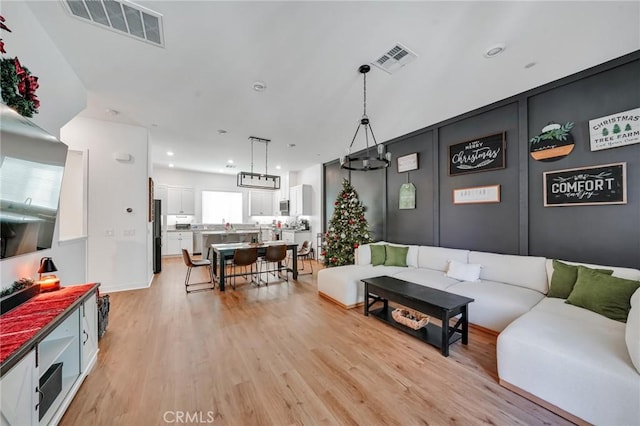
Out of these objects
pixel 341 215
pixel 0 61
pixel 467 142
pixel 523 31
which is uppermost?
pixel 523 31

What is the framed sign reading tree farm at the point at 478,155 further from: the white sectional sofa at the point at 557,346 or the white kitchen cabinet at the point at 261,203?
the white kitchen cabinet at the point at 261,203

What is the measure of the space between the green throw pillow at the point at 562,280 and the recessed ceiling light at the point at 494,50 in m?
2.41

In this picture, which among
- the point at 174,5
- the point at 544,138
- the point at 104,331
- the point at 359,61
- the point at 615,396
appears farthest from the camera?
the point at 544,138

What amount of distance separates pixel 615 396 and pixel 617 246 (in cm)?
200

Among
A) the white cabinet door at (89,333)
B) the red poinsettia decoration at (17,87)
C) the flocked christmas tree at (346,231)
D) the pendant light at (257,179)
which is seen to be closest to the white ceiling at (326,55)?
the red poinsettia decoration at (17,87)

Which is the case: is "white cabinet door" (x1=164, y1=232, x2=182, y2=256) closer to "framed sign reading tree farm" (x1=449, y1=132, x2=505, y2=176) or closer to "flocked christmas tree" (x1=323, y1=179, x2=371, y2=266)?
"flocked christmas tree" (x1=323, y1=179, x2=371, y2=266)

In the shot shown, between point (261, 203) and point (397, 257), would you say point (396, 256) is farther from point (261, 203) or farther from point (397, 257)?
point (261, 203)

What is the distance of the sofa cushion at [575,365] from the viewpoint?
1.49 meters

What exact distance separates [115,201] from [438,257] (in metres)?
5.76

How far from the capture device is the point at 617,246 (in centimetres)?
265

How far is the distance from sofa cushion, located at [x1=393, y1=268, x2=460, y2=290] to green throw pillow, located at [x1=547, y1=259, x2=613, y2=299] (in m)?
0.97

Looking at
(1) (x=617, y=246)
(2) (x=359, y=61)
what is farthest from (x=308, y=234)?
(1) (x=617, y=246)

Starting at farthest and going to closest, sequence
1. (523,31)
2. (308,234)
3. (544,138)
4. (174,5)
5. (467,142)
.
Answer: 1. (308,234)
2. (467,142)
3. (544,138)
4. (523,31)
5. (174,5)

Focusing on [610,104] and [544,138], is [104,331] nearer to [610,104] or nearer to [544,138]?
[544,138]
